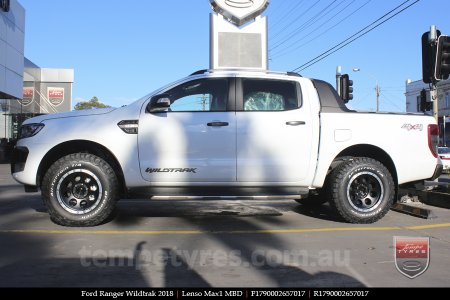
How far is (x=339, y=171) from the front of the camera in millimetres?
6230

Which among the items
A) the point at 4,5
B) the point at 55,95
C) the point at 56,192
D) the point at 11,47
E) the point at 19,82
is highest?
the point at 4,5

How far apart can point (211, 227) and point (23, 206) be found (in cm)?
374

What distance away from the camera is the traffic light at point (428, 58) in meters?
8.67

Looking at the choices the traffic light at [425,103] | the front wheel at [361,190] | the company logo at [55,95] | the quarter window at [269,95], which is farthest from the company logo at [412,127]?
the company logo at [55,95]

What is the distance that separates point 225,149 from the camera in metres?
5.94

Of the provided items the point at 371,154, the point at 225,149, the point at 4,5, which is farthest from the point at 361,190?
the point at 4,5

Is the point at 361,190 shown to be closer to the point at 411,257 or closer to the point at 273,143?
the point at 273,143

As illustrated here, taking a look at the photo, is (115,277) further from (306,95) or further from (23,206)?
(23,206)

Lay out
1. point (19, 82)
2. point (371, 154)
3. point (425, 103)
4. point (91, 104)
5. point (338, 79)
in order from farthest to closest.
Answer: point (91, 104), point (19, 82), point (338, 79), point (425, 103), point (371, 154)

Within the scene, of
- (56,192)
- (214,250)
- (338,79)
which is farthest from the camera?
(338,79)

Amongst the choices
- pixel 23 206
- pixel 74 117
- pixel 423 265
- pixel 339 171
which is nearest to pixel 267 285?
pixel 423 265

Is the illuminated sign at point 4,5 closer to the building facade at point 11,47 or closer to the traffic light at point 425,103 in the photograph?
the building facade at point 11,47

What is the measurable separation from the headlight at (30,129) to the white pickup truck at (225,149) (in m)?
0.02

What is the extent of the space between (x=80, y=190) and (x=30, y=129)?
1.03m
